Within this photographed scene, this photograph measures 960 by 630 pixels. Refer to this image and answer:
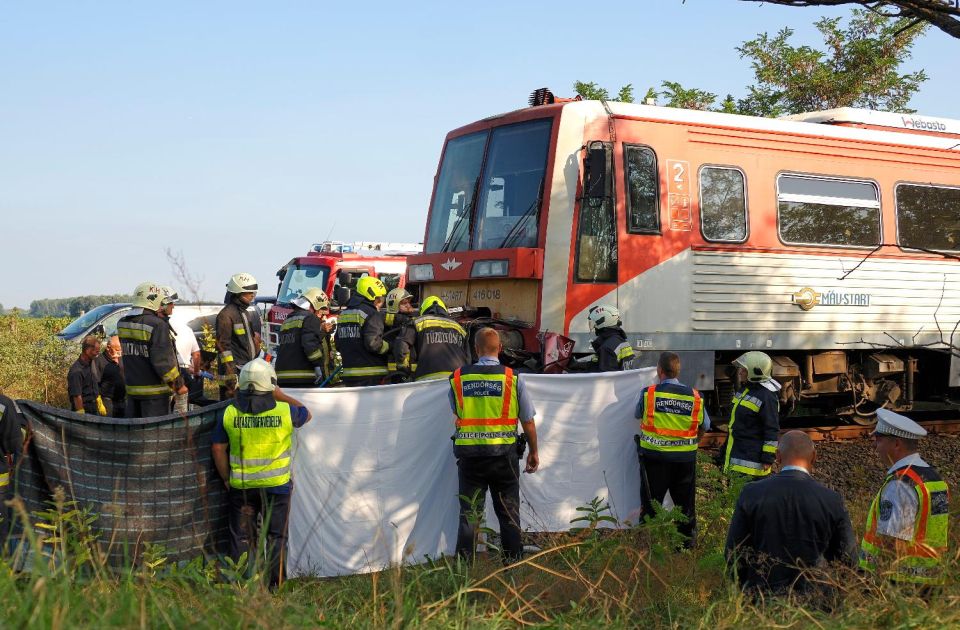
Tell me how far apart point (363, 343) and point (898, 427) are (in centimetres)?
531

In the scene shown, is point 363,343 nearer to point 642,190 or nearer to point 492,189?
point 492,189

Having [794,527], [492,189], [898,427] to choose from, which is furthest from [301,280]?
[898,427]

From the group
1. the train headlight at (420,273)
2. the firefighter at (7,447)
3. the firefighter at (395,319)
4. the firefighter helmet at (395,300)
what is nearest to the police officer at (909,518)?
the firefighter at (395,319)

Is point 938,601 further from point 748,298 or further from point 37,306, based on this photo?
point 37,306

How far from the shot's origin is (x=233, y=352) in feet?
31.2

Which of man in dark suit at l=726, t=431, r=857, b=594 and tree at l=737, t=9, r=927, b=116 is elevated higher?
tree at l=737, t=9, r=927, b=116

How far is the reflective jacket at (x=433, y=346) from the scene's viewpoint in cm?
820

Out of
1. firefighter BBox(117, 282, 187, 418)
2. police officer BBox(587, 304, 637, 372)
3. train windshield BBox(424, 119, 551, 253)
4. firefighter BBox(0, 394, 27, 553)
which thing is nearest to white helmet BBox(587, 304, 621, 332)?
police officer BBox(587, 304, 637, 372)

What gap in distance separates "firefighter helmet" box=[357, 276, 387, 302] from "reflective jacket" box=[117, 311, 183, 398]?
1.80 metres

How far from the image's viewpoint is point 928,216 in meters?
12.2

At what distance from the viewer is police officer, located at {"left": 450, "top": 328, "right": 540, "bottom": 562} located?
6656 mm

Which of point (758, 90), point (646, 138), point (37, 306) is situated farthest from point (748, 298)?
point (37, 306)

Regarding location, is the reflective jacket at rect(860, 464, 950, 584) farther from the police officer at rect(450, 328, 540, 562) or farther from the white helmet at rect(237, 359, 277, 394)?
the white helmet at rect(237, 359, 277, 394)

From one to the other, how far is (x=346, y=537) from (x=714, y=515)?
8.56 ft
